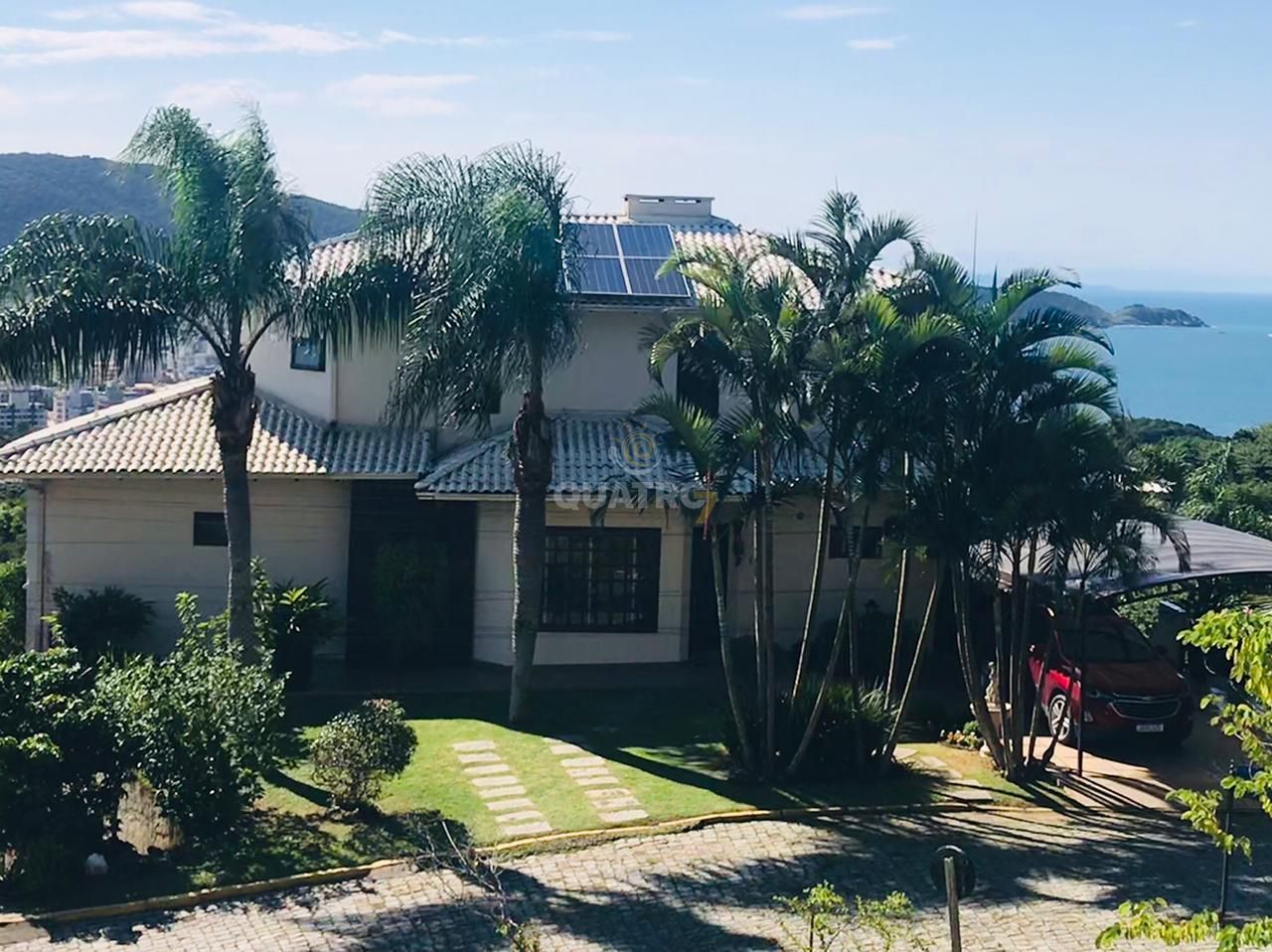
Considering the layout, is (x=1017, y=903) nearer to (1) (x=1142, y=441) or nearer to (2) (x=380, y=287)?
(1) (x=1142, y=441)

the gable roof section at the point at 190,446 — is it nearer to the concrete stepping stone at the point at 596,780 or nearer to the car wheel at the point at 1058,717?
the concrete stepping stone at the point at 596,780

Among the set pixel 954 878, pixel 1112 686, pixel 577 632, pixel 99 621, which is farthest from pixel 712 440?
pixel 99 621

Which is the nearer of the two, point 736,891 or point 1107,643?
point 736,891

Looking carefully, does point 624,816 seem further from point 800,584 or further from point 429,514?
point 800,584

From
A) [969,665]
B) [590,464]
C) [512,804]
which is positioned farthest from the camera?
[590,464]

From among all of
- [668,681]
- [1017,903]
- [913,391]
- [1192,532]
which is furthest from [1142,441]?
[668,681]

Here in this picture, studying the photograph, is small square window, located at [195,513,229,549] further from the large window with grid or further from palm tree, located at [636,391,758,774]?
palm tree, located at [636,391,758,774]
